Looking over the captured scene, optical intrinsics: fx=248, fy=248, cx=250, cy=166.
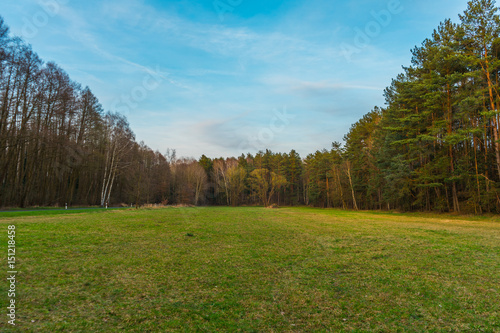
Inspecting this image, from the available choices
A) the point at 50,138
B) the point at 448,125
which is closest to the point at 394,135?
the point at 448,125

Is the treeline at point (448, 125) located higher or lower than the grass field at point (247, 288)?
higher

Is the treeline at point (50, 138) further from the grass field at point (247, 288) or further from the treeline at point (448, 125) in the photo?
the treeline at point (448, 125)

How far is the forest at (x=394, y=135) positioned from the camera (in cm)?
2231

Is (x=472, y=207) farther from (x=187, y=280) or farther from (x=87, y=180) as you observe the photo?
(x=87, y=180)

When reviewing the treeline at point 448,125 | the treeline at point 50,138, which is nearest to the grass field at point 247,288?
A: the treeline at point 448,125

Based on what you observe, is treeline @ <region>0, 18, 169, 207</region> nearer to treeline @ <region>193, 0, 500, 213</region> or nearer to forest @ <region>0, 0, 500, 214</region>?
forest @ <region>0, 0, 500, 214</region>

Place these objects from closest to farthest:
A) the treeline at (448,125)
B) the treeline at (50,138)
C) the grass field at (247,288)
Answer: the grass field at (247,288) → the treeline at (448,125) → the treeline at (50,138)

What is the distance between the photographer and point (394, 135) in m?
33.5

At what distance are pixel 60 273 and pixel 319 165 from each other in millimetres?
59385

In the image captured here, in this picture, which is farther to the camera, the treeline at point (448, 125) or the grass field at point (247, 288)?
the treeline at point (448, 125)

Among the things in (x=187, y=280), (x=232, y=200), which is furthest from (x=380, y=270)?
(x=232, y=200)

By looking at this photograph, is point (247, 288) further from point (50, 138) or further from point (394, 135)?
point (394, 135)

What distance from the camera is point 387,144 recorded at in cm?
3403

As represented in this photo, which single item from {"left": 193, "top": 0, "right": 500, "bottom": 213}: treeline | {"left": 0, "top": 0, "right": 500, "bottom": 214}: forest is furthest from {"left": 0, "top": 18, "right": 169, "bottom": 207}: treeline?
{"left": 193, "top": 0, "right": 500, "bottom": 213}: treeline
